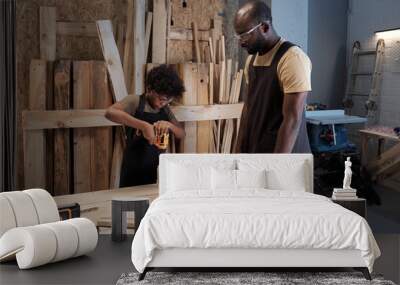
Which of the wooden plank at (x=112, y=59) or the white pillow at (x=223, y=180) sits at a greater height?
the wooden plank at (x=112, y=59)

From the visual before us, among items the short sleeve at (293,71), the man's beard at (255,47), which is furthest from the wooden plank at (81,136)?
the short sleeve at (293,71)

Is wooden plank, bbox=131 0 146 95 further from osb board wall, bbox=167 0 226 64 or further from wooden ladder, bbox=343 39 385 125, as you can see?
wooden ladder, bbox=343 39 385 125

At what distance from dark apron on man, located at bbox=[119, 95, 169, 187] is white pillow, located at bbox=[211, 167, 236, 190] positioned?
0.88m

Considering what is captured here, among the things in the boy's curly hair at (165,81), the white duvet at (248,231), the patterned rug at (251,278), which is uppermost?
the boy's curly hair at (165,81)

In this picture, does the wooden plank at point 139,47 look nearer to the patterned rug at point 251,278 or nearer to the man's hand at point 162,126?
the man's hand at point 162,126

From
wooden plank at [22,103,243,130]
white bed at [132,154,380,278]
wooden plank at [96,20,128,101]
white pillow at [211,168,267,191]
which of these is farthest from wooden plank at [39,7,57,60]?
white bed at [132,154,380,278]

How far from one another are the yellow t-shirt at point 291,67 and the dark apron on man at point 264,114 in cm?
3

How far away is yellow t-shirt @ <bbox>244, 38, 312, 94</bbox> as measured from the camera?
5.00m

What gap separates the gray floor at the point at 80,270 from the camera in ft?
12.3

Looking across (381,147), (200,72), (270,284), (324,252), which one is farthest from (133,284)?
(381,147)

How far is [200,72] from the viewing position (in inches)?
211

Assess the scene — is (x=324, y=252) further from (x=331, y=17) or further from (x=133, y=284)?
(x=331, y=17)

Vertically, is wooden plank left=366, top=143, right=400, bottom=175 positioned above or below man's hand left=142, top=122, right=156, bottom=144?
below

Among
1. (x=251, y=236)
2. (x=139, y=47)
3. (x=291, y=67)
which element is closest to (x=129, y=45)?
(x=139, y=47)
